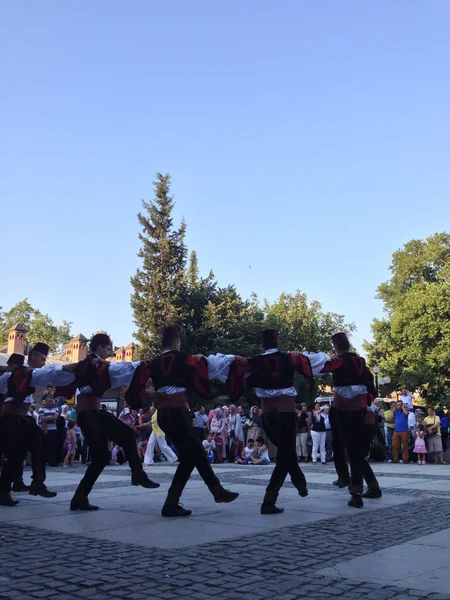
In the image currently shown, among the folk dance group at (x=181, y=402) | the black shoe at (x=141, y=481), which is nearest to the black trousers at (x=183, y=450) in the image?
the folk dance group at (x=181, y=402)

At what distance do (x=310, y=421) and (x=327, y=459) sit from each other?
1.27 meters

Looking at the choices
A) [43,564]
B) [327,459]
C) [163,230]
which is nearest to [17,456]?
[43,564]

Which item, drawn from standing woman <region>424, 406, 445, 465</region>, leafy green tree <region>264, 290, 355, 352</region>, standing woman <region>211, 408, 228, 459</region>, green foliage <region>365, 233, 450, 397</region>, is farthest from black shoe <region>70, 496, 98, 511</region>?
leafy green tree <region>264, 290, 355, 352</region>

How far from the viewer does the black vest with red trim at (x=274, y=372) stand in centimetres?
801

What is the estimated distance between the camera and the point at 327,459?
1991cm

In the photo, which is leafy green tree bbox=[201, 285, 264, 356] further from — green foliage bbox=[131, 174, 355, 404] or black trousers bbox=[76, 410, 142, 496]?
black trousers bbox=[76, 410, 142, 496]

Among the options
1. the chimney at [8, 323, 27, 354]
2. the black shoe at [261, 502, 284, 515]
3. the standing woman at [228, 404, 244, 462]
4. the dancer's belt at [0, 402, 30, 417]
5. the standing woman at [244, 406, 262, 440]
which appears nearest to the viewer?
the black shoe at [261, 502, 284, 515]

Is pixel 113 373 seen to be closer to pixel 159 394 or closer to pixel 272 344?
pixel 159 394

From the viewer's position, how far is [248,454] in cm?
1934

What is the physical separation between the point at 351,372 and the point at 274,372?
1306mm

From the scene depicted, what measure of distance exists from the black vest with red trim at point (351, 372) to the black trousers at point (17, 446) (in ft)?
13.7

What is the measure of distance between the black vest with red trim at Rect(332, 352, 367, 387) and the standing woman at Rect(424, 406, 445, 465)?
38.1 ft

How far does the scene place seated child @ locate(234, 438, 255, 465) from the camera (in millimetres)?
19312

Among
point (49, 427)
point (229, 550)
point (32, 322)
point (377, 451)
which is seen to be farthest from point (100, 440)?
point (32, 322)
